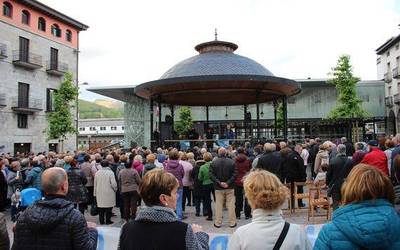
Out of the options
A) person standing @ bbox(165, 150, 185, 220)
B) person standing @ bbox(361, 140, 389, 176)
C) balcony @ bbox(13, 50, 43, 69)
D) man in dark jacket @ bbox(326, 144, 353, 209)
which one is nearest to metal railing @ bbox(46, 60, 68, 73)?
balcony @ bbox(13, 50, 43, 69)

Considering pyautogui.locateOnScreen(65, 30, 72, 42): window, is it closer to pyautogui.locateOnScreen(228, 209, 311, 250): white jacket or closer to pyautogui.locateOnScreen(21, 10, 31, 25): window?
pyautogui.locateOnScreen(21, 10, 31, 25): window

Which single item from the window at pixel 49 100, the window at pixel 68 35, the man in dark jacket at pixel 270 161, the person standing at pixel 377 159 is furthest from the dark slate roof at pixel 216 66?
the window at pixel 68 35

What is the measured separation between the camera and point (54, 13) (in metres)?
40.2

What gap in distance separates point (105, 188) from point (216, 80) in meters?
10.2

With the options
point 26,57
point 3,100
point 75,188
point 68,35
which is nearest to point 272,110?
point 68,35

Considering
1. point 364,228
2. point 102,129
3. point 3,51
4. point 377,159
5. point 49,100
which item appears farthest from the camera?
point 102,129

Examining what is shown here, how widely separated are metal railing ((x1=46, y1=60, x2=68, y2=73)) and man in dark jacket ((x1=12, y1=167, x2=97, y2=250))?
39.1m

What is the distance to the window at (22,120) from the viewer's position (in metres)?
36.2

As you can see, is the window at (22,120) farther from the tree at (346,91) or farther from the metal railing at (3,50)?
the tree at (346,91)

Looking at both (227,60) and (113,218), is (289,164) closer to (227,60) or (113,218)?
(113,218)

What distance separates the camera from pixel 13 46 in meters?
35.5

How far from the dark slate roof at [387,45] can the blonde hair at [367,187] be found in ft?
159

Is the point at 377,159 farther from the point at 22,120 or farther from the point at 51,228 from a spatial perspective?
the point at 22,120

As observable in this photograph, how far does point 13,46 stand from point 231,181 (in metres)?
32.7
